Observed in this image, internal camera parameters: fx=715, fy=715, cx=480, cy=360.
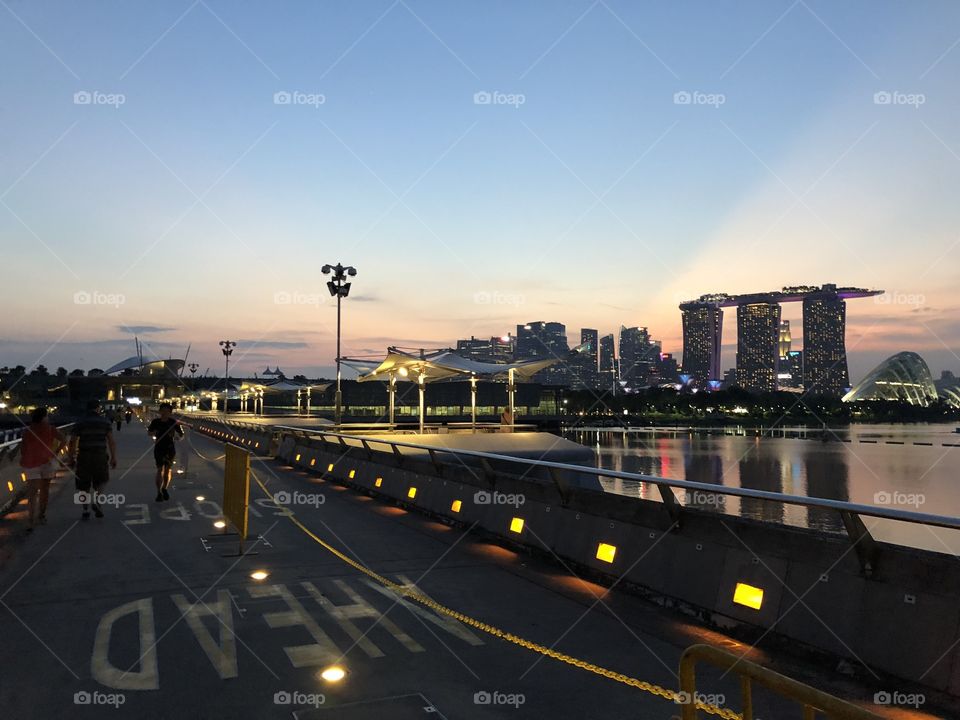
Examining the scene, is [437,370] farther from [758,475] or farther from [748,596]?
[748,596]

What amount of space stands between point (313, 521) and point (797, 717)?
10870 mm

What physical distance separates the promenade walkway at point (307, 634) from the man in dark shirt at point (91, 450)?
1858 mm

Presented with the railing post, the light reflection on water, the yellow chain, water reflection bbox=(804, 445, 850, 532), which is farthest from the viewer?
water reflection bbox=(804, 445, 850, 532)

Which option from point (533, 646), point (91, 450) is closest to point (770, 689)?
point (533, 646)

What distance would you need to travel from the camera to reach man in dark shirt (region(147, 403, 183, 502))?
→ 17.2 m

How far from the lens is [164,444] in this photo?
17281 mm

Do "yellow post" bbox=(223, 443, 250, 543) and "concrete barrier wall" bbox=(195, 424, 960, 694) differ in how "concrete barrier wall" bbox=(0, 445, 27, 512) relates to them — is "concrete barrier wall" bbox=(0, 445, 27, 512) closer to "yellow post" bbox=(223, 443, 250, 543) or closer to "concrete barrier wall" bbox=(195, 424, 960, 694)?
"yellow post" bbox=(223, 443, 250, 543)

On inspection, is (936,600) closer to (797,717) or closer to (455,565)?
(797,717)

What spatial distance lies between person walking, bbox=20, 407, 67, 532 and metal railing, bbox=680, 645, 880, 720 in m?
12.8

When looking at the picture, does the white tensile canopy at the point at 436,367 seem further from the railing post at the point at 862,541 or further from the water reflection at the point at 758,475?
the railing post at the point at 862,541

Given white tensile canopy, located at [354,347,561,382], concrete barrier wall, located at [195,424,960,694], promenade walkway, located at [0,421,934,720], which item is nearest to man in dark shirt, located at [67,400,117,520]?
promenade walkway, located at [0,421,934,720]

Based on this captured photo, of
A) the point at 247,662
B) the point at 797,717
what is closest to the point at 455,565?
the point at 247,662

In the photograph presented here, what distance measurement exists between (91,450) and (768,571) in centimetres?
1266

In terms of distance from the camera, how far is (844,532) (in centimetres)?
659
